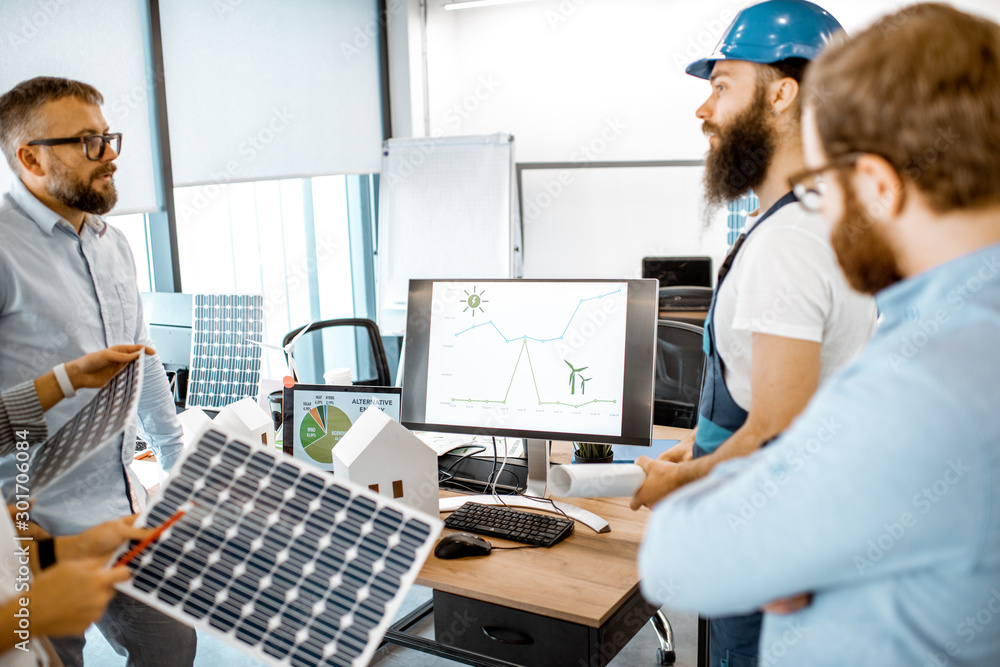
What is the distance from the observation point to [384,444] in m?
1.51

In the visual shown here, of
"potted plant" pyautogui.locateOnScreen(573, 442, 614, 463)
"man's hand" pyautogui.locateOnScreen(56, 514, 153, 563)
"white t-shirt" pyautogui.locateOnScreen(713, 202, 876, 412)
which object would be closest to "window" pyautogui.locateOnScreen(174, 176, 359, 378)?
"potted plant" pyautogui.locateOnScreen(573, 442, 614, 463)

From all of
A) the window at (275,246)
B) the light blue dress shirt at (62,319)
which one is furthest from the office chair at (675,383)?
the window at (275,246)

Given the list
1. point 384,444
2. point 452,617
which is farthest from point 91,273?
point 452,617

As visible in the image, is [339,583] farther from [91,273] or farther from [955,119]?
[91,273]

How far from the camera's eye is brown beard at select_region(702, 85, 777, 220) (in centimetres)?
141

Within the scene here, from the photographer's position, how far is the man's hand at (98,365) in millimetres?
1352

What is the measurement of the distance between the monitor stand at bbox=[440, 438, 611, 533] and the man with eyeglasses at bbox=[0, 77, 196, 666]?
2.28 ft

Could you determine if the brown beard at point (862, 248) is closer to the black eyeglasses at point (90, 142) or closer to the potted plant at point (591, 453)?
the potted plant at point (591, 453)

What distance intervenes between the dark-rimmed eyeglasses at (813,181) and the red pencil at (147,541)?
85cm

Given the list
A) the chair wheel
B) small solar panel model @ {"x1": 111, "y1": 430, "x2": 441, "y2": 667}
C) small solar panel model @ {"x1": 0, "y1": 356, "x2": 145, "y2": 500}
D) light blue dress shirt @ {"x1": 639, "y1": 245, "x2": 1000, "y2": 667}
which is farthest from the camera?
the chair wheel

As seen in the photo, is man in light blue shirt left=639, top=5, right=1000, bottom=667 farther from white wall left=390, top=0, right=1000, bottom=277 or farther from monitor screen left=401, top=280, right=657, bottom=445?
white wall left=390, top=0, right=1000, bottom=277

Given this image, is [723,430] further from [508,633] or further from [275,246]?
[275,246]

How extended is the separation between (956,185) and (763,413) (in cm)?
58

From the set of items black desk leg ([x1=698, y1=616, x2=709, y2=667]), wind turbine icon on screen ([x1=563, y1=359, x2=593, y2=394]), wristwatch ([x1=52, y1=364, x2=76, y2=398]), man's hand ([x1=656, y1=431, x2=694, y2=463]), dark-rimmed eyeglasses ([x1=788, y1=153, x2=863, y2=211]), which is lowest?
black desk leg ([x1=698, y1=616, x2=709, y2=667])
